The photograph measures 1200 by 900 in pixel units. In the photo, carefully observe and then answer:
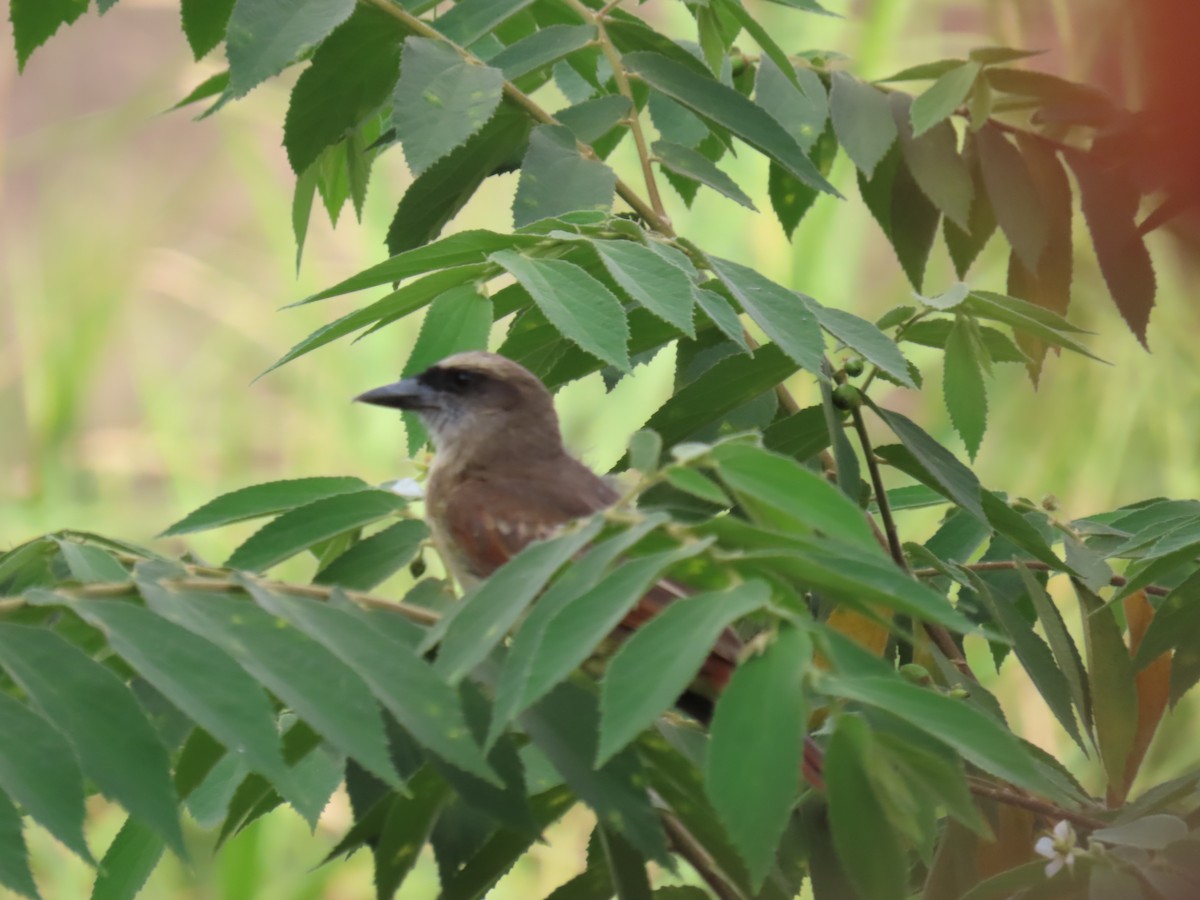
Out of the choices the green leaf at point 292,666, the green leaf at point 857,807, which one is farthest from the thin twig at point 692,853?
the green leaf at point 292,666

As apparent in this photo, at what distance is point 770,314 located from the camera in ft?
4.91

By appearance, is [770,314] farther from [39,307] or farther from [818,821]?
[39,307]

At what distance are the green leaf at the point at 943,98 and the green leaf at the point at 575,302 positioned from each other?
650 millimetres

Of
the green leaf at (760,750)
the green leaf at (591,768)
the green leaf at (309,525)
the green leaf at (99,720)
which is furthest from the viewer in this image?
the green leaf at (309,525)

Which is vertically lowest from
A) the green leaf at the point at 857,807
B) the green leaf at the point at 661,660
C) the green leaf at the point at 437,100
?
the green leaf at the point at 857,807

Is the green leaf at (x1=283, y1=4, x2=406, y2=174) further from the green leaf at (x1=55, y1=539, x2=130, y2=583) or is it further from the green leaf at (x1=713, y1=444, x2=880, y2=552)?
the green leaf at (x1=713, y1=444, x2=880, y2=552)

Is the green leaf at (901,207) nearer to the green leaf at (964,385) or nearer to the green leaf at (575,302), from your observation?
the green leaf at (964,385)

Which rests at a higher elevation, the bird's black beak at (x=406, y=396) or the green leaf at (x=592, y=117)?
the green leaf at (x=592, y=117)

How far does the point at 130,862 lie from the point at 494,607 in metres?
0.58

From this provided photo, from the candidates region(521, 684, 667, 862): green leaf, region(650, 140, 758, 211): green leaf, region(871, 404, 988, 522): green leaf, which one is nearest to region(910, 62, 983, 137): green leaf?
region(650, 140, 758, 211): green leaf

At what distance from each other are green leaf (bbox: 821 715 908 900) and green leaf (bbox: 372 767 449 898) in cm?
39

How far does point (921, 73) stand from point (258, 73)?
0.92 m

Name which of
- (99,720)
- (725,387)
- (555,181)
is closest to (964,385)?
(725,387)

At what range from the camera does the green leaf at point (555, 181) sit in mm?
1772
